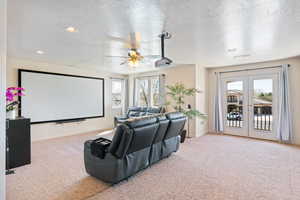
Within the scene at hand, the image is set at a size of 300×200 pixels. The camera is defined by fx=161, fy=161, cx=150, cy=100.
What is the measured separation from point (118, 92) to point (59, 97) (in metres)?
2.58

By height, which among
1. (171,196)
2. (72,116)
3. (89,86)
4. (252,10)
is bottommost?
(171,196)

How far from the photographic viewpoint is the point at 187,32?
278cm

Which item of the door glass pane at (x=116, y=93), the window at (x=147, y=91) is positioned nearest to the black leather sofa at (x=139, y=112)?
the window at (x=147, y=91)

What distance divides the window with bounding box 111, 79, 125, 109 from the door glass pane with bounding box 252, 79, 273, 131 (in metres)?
5.17

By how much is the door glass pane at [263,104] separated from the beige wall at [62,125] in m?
5.39

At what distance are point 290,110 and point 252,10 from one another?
12.7 ft

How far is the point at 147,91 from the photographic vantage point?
23.0ft

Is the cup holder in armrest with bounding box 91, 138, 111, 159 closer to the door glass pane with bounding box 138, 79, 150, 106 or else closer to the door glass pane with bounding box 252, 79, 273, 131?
the door glass pane with bounding box 138, 79, 150, 106

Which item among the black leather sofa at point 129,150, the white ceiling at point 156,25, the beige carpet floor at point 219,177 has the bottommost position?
the beige carpet floor at point 219,177

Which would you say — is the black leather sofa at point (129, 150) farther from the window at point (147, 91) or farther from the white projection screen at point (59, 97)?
the window at point (147, 91)

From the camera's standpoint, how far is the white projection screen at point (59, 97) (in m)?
4.69

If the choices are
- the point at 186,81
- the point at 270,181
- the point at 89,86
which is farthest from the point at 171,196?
the point at 89,86

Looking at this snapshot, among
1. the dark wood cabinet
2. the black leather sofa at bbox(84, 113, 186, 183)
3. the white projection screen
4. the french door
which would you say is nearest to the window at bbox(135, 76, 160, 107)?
the white projection screen

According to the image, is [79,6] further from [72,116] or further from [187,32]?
[72,116]
